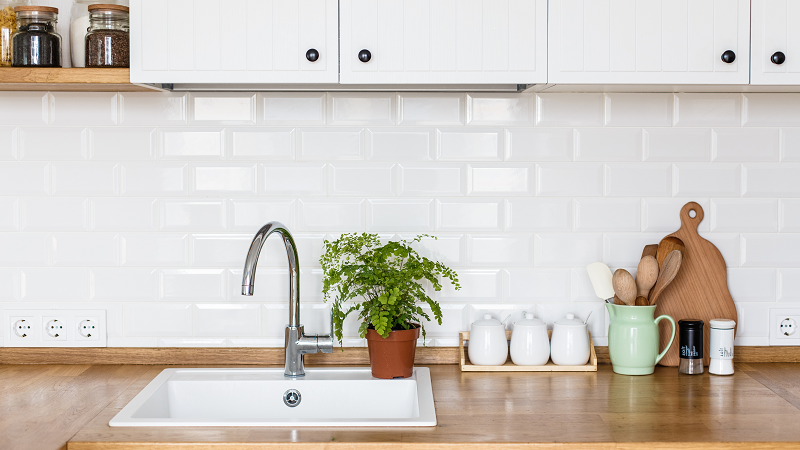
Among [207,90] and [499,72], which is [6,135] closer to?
[207,90]

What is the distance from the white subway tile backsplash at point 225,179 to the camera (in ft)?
6.16

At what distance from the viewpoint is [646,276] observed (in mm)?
1780

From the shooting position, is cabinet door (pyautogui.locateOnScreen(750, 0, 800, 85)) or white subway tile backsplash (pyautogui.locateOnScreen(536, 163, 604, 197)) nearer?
cabinet door (pyautogui.locateOnScreen(750, 0, 800, 85))

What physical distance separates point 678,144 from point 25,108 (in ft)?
5.65

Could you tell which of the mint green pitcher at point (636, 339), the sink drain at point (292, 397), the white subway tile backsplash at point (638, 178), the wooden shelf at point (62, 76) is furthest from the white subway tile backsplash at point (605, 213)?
the wooden shelf at point (62, 76)

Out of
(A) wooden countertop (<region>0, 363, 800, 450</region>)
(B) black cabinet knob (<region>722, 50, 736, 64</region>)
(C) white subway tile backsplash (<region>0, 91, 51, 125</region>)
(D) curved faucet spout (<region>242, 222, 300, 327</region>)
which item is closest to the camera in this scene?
(A) wooden countertop (<region>0, 363, 800, 450</region>)

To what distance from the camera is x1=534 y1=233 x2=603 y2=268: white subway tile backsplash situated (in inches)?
74.7

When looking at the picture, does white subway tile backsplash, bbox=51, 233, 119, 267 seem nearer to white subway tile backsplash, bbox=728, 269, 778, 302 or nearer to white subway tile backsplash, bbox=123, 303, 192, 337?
white subway tile backsplash, bbox=123, 303, 192, 337

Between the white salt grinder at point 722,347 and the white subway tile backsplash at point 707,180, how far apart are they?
13.7 inches

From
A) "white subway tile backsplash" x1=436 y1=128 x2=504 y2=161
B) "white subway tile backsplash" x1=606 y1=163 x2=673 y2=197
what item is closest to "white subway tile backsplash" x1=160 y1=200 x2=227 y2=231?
"white subway tile backsplash" x1=436 y1=128 x2=504 y2=161

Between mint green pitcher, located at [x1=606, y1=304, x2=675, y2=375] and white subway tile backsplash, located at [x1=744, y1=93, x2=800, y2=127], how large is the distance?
0.59 meters

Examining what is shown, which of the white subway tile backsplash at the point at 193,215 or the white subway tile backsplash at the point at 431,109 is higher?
the white subway tile backsplash at the point at 431,109

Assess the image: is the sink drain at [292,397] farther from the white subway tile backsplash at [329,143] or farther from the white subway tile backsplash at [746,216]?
the white subway tile backsplash at [746,216]

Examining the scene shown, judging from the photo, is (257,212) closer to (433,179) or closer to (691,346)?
(433,179)
